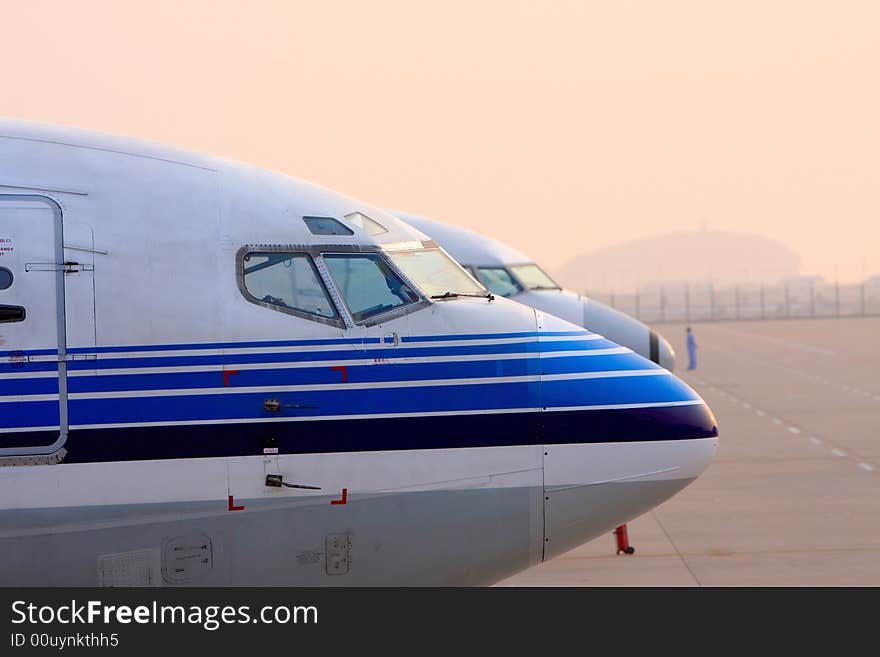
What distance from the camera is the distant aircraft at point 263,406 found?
945 centimetres

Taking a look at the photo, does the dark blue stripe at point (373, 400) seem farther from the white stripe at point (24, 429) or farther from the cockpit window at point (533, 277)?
the cockpit window at point (533, 277)

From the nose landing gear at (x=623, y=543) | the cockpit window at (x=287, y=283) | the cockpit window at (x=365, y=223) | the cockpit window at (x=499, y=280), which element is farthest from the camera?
the cockpit window at (x=499, y=280)

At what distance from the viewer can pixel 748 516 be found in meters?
19.1

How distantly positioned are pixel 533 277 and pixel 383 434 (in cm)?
1571

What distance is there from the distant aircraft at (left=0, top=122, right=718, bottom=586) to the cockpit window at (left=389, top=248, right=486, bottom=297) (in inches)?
3.6

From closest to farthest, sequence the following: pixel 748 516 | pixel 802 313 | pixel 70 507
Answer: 1. pixel 70 507
2. pixel 748 516
3. pixel 802 313

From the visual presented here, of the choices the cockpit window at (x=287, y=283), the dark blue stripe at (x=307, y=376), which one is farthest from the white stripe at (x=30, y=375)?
the cockpit window at (x=287, y=283)

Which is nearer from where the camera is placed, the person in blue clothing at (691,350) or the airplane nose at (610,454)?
the airplane nose at (610,454)

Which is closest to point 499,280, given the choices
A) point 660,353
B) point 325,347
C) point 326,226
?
point 660,353

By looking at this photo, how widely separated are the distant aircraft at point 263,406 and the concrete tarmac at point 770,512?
5.80 m

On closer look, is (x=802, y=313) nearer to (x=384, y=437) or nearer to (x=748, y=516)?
(x=748, y=516)

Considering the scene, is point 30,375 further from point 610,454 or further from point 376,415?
point 610,454
